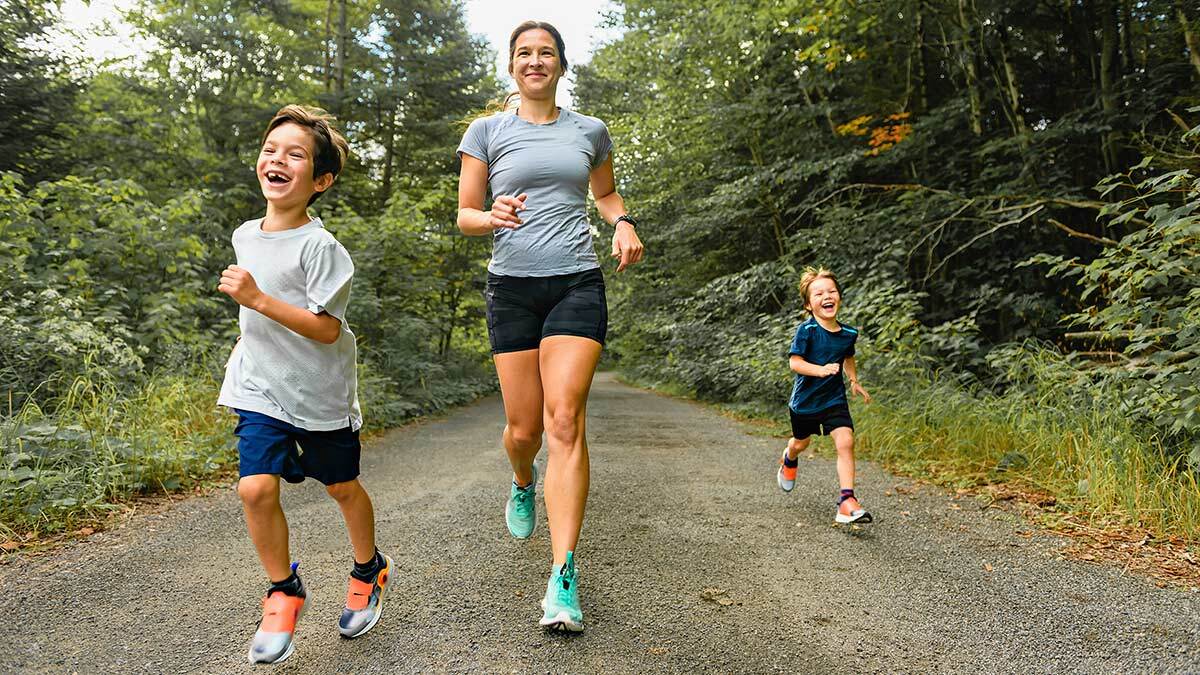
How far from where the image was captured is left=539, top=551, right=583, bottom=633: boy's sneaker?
8.18ft

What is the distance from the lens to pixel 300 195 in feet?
8.03

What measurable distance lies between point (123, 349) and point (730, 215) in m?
10.3

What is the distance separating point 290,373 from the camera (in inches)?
92.6

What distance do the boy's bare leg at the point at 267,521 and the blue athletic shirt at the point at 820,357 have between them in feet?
11.3

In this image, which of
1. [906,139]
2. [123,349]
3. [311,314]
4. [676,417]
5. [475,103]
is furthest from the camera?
[475,103]

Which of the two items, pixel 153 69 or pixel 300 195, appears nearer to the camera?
pixel 300 195

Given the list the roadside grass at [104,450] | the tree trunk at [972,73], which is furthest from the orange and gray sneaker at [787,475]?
the tree trunk at [972,73]

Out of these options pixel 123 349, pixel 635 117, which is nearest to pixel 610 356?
pixel 635 117

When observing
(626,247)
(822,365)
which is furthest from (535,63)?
(822,365)

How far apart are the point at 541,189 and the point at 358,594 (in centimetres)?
175

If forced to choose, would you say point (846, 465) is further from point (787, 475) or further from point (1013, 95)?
point (1013, 95)

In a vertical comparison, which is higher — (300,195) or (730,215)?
(730,215)

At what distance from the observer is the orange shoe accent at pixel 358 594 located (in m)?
2.55

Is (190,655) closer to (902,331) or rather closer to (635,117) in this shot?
(902,331)
